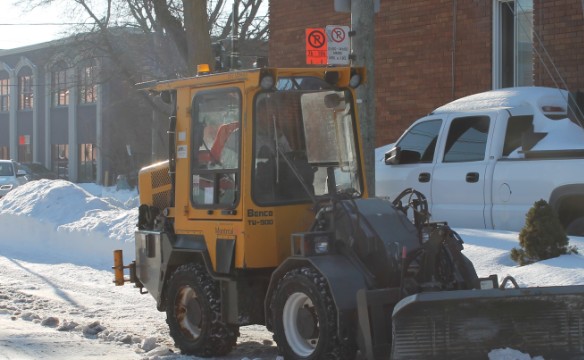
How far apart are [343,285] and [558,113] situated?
5.88 m

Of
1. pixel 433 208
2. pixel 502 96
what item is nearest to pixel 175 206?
pixel 433 208

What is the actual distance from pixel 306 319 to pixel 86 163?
48.4m

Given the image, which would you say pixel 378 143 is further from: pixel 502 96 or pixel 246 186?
pixel 246 186

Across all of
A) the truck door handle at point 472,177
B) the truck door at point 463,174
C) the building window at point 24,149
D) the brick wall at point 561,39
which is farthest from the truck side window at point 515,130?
the building window at point 24,149

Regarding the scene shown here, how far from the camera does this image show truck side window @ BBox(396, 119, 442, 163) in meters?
12.1

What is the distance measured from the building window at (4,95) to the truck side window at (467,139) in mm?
51639

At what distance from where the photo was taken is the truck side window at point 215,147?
804cm

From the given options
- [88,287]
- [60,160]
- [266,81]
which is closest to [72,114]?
[60,160]

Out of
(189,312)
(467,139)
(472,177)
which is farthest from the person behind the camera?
A: (467,139)

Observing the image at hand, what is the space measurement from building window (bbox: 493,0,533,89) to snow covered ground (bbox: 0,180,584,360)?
206 inches

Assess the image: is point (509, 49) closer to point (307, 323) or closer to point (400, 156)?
point (400, 156)

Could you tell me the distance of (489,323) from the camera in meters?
6.66

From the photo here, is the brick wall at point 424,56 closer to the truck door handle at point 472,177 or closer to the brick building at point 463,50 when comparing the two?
the brick building at point 463,50

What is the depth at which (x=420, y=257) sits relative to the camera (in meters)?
7.21
